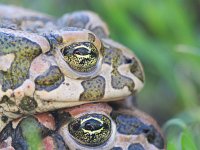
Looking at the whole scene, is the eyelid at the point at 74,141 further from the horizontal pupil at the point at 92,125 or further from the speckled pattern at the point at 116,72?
the speckled pattern at the point at 116,72

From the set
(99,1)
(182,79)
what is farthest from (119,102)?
(99,1)

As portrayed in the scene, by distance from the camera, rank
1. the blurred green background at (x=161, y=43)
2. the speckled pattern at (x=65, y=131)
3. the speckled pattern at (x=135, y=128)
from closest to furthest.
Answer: the speckled pattern at (x=65, y=131)
the speckled pattern at (x=135, y=128)
the blurred green background at (x=161, y=43)

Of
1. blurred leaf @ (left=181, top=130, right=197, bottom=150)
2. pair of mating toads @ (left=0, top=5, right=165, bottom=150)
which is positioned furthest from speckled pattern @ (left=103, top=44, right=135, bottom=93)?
blurred leaf @ (left=181, top=130, right=197, bottom=150)

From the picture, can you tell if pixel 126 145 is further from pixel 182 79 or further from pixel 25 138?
pixel 182 79

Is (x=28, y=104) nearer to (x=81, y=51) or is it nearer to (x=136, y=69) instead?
(x=81, y=51)

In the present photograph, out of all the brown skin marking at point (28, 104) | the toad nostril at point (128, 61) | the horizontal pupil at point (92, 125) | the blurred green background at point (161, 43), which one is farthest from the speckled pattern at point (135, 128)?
the blurred green background at point (161, 43)

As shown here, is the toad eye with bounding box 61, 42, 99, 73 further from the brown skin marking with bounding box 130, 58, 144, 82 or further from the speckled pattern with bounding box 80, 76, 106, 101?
the brown skin marking with bounding box 130, 58, 144, 82

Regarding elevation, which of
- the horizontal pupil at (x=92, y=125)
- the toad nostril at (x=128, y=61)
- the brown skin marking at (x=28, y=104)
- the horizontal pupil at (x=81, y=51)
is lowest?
the horizontal pupil at (x=92, y=125)
